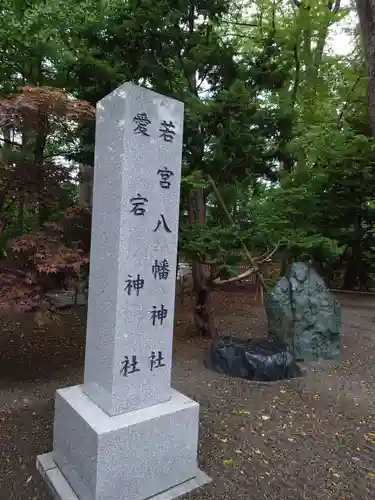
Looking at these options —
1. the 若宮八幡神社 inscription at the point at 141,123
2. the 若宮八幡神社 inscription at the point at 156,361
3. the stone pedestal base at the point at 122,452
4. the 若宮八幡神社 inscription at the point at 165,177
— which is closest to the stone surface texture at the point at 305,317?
the stone pedestal base at the point at 122,452

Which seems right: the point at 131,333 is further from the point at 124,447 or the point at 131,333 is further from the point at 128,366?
the point at 124,447

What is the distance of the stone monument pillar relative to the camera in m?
2.16

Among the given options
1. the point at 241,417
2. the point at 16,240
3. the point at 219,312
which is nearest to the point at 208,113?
the point at 16,240

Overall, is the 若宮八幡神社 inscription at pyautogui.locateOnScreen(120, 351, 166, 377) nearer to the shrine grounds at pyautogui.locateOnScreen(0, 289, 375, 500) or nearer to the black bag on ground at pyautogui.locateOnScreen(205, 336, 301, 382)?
the shrine grounds at pyautogui.locateOnScreen(0, 289, 375, 500)

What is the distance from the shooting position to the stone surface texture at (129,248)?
7.17 feet

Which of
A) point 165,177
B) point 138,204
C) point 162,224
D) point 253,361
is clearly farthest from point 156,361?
point 253,361

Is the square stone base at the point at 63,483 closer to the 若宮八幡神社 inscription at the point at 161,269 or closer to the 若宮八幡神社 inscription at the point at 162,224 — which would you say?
the 若宮八幡神社 inscription at the point at 161,269

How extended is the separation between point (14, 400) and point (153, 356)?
193cm

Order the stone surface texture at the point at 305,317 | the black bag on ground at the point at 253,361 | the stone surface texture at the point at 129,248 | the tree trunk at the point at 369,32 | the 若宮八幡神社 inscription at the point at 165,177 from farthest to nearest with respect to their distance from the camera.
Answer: the stone surface texture at the point at 305,317 → the tree trunk at the point at 369,32 → the black bag on ground at the point at 253,361 → the 若宮八幡神社 inscription at the point at 165,177 → the stone surface texture at the point at 129,248

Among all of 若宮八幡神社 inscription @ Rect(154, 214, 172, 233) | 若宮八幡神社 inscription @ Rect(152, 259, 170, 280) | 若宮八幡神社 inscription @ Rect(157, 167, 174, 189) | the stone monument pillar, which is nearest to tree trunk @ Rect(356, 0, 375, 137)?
the stone monument pillar

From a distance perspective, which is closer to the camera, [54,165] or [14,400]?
[14,400]

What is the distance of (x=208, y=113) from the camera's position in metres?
4.25

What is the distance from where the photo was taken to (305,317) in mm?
4914

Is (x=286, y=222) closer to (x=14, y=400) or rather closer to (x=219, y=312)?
(x=219, y=312)
